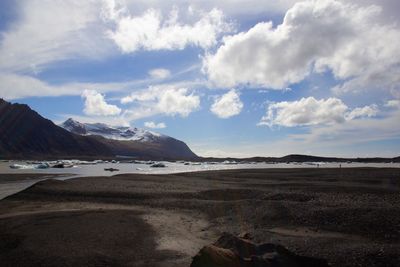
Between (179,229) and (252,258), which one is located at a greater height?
(252,258)

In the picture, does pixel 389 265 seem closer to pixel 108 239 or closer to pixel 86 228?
pixel 108 239

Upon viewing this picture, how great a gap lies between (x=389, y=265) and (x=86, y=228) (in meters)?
12.2

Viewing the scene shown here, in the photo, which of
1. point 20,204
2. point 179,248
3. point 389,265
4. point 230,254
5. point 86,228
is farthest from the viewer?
point 20,204

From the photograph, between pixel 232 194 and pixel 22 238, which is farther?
pixel 232 194

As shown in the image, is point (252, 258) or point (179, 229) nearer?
point (252, 258)

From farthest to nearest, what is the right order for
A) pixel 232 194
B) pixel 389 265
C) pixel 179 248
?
1. pixel 232 194
2. pixel 179 248
3. pixel 389 265

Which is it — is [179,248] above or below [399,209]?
below

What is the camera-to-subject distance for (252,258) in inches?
A: 444

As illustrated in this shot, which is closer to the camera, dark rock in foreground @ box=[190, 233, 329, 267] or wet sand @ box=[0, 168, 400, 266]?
dark rock in foreground @ box=[190, 233, 329, 267]

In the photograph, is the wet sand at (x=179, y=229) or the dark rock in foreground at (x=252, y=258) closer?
the dark rock in foreground at (x=252, y=258)

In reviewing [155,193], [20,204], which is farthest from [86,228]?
[155,193]

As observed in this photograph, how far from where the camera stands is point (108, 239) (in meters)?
16.5

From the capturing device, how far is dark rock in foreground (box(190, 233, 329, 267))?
35.7 ft

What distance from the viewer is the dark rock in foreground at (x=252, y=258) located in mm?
10875
